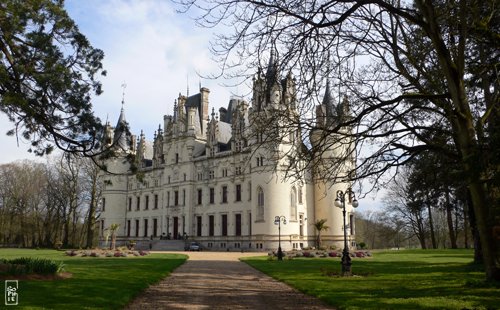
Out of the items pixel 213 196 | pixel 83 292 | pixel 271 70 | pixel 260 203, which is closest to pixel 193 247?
pixel 213 196

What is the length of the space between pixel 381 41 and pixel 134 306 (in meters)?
9.63

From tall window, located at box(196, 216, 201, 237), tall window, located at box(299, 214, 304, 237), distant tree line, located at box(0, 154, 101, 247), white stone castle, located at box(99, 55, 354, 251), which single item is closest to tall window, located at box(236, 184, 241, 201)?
white stone castle, located at box(99, 55, 354, 251)

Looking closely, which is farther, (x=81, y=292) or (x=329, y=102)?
(x=329, y=102)

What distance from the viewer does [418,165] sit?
19.3 meters

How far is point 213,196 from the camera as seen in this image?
190ft

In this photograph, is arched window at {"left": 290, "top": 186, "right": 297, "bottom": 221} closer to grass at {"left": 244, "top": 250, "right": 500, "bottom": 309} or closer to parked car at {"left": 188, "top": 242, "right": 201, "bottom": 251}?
parked car at {"left": 188, "top": 242, "right": 201, "bottom": 251}

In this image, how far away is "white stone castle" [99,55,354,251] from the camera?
49.7 metres

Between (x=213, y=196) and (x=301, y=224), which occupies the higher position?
(x=213, y=196)

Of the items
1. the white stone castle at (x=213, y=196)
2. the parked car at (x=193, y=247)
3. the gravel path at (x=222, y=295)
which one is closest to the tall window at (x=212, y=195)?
the white stone castle at (x=213, y=196)

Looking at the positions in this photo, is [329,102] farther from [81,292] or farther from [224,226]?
[224,226]

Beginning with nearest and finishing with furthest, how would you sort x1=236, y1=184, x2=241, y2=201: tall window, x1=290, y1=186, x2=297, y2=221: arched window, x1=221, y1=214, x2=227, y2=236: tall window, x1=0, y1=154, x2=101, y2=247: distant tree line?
1. x1=290, y1=186, x2=297, y2=221: arched window
2. x1=236, y1=184, x2=241, y2=201: tall window
3. x1=221, y1=214, x2=227, y2=236: tall window
4. x1=0, y1=154, x2=101, y2=247: distant tree line

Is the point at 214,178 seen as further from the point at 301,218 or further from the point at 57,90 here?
the point at 57,90

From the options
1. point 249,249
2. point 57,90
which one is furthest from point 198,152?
point 57,90

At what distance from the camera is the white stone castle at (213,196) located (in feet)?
163
